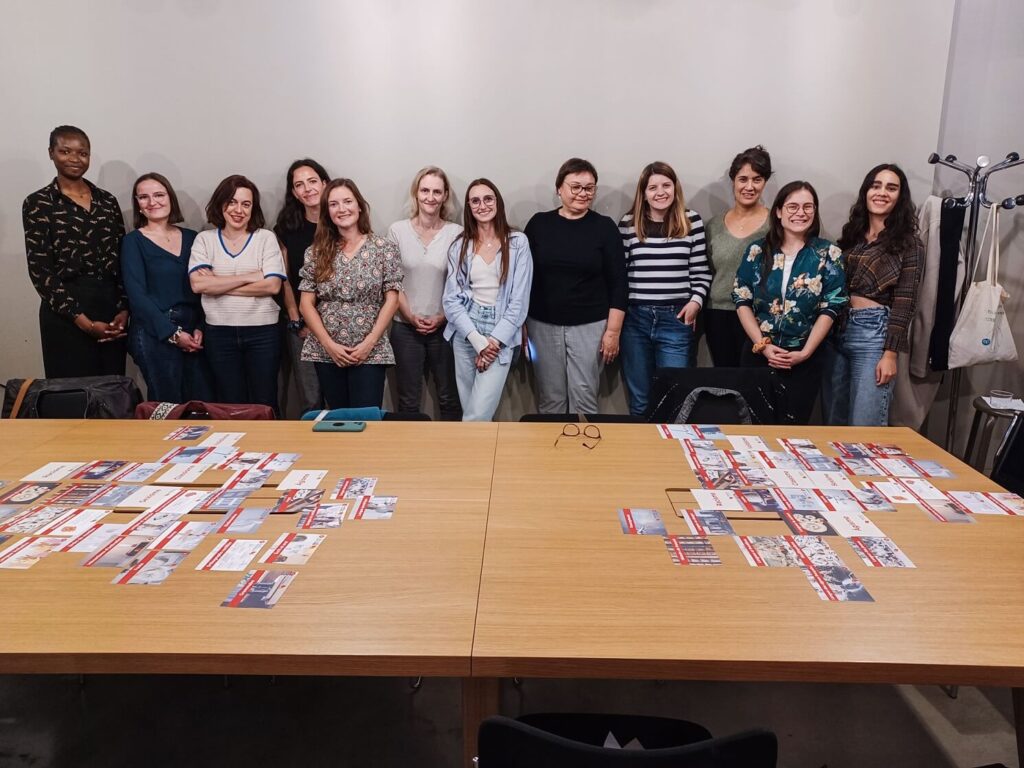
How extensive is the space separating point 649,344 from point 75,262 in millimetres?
2901

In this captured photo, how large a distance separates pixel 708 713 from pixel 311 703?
1.23 meters

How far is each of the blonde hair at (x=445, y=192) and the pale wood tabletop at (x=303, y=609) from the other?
7.06ft

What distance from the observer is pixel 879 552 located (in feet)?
5.81

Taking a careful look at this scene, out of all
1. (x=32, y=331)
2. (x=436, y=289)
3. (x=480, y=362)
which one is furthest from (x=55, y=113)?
(x=480, y=362)

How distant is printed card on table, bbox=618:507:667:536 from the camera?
1.87 metres

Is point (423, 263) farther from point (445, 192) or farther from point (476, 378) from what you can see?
point (476, 378)

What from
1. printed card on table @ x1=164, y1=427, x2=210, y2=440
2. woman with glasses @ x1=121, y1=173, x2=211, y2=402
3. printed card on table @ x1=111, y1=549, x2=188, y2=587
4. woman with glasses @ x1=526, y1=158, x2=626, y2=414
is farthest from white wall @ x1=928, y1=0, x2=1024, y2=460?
printed card on table @ x1=111, y1=549, x2=188, y2=587

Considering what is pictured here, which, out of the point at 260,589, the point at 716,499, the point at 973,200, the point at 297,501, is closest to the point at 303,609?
the point at 260,589

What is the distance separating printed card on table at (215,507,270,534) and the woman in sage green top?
2624mm

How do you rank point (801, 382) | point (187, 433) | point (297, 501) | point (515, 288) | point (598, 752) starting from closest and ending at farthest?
point (598, 752) < point (297, 501) < point (187, 433) < point (801, 382) < point (515, 288)

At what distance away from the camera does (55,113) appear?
168 inches

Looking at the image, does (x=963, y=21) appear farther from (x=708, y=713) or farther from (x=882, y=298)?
(x=708, y=713)

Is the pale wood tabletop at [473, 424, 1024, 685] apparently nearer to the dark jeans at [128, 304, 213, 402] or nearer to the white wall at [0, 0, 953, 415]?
the dark jeans at [128, 304, 213, 402]

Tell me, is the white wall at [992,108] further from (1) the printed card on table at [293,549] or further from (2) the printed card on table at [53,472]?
(2) the printed card on table at [53,472]
